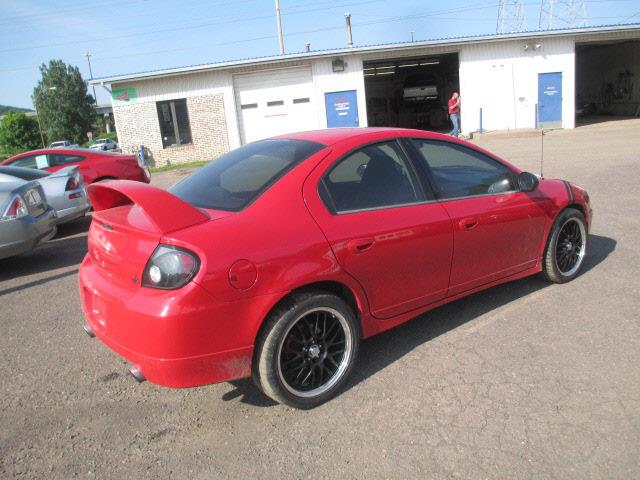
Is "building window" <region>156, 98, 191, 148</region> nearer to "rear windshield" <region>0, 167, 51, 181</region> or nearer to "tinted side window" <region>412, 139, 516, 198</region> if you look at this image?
"rear windshield" <region>0, 167, 51, 181</region>

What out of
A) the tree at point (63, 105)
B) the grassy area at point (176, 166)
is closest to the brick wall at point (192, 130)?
the grassy area at point (176, 166)

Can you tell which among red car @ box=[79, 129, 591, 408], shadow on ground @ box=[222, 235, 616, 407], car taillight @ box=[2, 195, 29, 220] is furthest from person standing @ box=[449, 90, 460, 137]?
red car @ box=[79, 129, 591, 408]

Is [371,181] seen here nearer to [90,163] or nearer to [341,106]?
[90,163]

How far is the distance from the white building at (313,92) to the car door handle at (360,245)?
20.2m

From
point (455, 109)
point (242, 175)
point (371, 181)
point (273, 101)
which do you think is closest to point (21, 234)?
point (242, 175)

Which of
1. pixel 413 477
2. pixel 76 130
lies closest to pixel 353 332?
pixel 413 477

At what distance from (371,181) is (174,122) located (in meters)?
21.6

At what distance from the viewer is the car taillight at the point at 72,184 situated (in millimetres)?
8805

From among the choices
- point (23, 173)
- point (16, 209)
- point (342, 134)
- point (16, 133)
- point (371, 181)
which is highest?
point (16, 133)

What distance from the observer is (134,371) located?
2.87 m

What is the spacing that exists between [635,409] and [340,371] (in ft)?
5.30

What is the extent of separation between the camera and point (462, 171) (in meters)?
4.16

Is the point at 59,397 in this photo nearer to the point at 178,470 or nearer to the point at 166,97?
the point at 178,470

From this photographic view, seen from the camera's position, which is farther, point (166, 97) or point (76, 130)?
point (76, 130)
